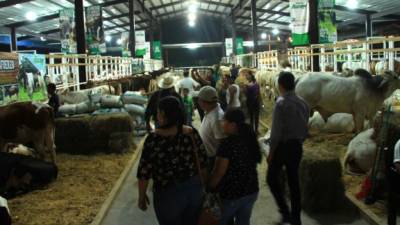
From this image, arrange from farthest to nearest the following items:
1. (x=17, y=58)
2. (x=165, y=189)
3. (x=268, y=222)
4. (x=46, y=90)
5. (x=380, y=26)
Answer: (x=380, y=26) < (x=46, y=90) < (x=17, y=58) < (x=268, y=222) < (x=165, y=189)

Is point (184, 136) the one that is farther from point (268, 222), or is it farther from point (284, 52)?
point (284, 52)

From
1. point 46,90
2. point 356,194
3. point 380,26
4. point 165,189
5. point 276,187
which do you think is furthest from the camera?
point 380,26

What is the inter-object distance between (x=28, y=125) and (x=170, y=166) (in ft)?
19.3

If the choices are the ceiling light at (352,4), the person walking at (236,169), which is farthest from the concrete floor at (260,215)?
the ceiling light at (352,4)

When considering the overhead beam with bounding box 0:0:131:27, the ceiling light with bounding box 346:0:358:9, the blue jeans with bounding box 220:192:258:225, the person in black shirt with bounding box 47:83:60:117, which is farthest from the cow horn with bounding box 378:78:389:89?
the overhead beam with bounding box 0:0:131:27

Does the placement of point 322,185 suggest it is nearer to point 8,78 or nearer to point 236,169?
point 236,169

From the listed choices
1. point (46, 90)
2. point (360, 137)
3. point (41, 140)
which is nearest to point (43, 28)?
point (46, 90)

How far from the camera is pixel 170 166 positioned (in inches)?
145

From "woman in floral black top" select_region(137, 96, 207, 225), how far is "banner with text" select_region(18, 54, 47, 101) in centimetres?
671

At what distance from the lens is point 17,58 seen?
9.61 metres

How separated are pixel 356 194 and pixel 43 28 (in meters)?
33.4

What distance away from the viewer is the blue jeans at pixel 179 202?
3715 millimetres

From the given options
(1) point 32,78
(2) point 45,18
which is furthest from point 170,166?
(2) point 45,18

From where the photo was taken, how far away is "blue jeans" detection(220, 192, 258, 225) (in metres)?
4.18
